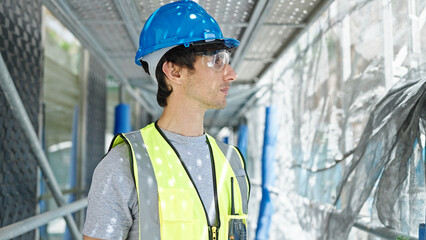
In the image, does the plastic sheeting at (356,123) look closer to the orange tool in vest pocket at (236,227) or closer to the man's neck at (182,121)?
the orange tool in vest pocket at (236,227)

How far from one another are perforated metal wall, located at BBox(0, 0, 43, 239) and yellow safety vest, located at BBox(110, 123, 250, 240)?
186 centimetres

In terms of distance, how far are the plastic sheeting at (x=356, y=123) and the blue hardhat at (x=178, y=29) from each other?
0.92 meters

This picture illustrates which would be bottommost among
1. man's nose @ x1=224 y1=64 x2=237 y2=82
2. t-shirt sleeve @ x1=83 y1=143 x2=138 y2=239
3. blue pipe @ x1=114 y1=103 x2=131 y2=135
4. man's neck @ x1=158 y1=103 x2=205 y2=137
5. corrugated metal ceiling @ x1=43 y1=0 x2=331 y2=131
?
t-shirt sleeve @ x1=83 y1=143 x2=138 y2=239

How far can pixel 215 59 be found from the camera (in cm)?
173

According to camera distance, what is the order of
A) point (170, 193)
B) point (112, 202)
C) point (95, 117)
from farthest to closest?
point (95, 117), point (170, 193), point (112, 202)

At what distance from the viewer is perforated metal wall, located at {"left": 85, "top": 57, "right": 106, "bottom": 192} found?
5.99 m

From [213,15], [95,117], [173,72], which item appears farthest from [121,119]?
[173,72]

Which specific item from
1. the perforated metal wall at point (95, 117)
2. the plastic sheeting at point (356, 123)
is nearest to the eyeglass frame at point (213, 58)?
the plastic sheeting at point (356, 123)

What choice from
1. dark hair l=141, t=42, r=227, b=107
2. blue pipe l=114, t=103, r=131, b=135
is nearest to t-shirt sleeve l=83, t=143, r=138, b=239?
dark hair l=141, t=42, r=227, b=107

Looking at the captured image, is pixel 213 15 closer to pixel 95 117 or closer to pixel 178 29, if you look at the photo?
pixel 178 29

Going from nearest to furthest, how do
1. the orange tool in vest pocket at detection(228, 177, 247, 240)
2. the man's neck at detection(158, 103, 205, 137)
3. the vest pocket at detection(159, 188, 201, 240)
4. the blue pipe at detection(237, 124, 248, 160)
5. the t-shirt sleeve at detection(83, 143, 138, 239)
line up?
the t-shirt sleeve at detection(83, 143, 138, 239) → the vest pocket at detection(159, 188, 201, 240) → the orange tool in vest pocket at detection(228, 177, 247, 240) → the man's neck at detection(158, 103, 205, 137) → the blue pipe at detection(237, 124, 248, 160)

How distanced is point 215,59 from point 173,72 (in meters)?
0.17

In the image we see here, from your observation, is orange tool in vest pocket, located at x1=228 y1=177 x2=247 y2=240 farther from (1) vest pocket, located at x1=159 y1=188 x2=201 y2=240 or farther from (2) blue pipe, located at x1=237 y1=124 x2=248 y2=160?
(2) blue pipe, located at x1=237 y1=124 x2=248 y2=160

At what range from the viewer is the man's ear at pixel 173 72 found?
173 centimetres
